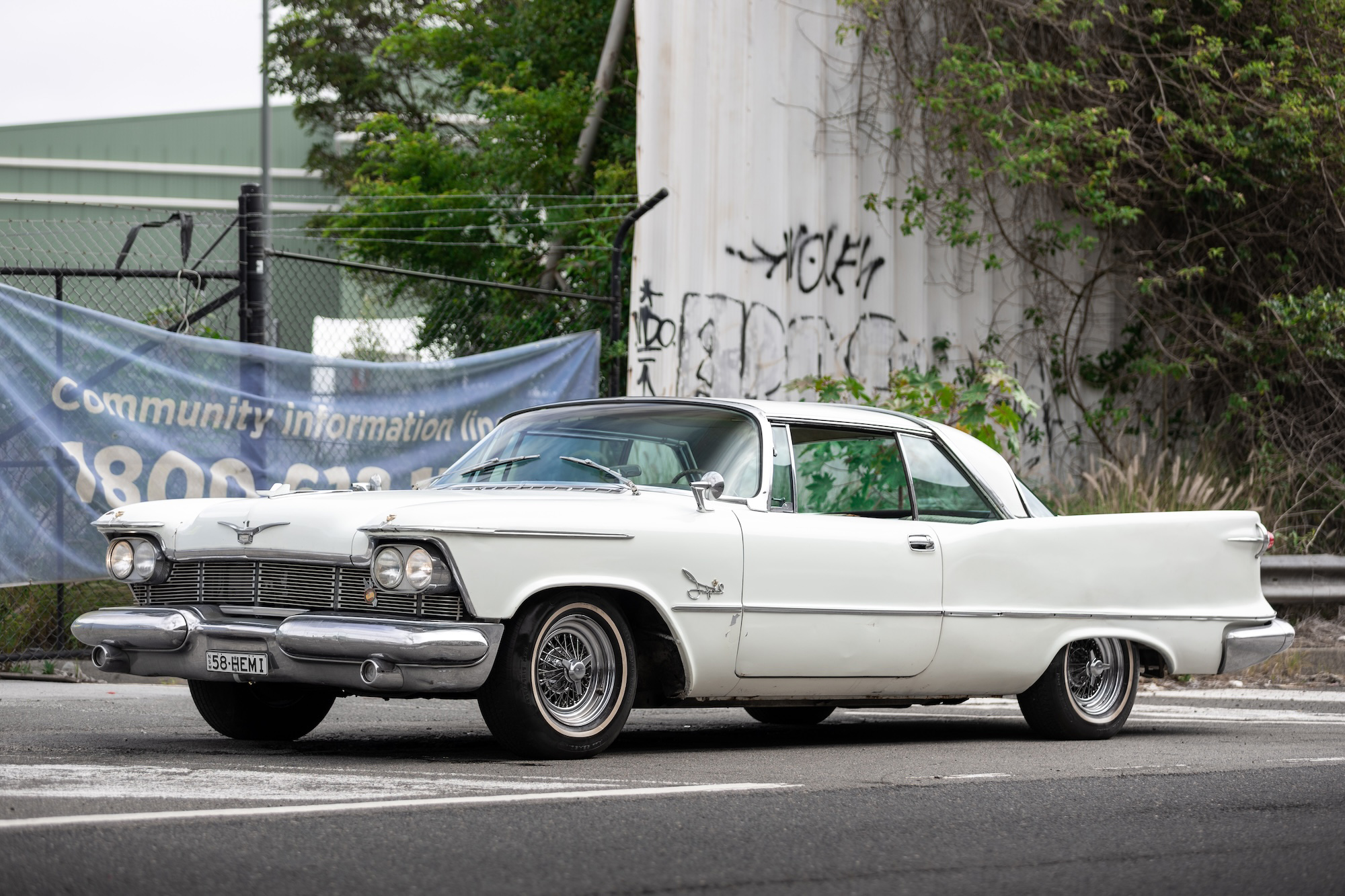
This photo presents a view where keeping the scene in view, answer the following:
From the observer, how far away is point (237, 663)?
5.89m

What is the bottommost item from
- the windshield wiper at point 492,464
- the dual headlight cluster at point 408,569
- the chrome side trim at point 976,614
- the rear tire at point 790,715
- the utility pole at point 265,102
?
the rear tire at point 790,715

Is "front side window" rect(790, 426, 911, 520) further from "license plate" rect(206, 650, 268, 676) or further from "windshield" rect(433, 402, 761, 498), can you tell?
"license plate" rect(206, 650, 268, 676)

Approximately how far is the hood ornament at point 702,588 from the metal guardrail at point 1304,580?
663cm

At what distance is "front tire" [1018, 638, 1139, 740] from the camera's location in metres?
7.50

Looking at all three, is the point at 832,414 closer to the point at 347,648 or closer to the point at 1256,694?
the point at 347,648

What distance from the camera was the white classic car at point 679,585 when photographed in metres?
5.75

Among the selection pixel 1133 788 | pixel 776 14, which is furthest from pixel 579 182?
pixel 1133 788

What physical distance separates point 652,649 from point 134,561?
1.99 meters

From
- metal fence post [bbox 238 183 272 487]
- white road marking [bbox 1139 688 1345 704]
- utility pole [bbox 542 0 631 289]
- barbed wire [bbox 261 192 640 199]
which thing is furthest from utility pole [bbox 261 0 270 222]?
white road marking [bbox 1139 688 1345 704]

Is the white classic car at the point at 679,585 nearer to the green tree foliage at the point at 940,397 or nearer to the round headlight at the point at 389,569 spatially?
the round headlight at the point at 389,569

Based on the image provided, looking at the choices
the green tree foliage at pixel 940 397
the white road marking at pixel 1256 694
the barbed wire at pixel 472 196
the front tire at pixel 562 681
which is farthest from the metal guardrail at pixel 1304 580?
the front tire at pixel 562 681

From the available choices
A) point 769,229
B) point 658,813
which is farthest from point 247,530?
point 769,229

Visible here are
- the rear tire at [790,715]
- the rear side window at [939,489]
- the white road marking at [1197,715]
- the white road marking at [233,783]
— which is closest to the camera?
the white road marking at [233,783]

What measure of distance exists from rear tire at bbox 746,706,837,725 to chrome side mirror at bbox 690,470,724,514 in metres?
2.08
